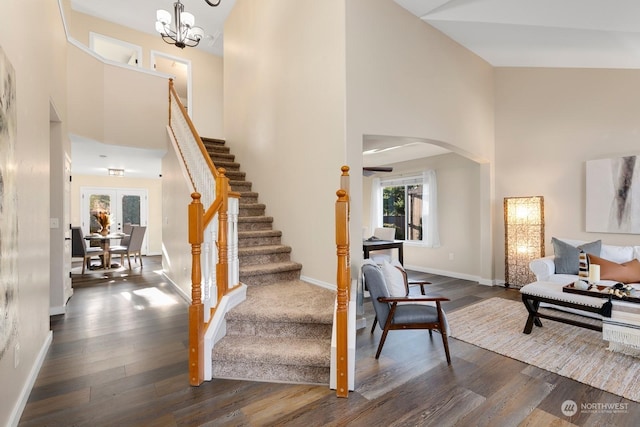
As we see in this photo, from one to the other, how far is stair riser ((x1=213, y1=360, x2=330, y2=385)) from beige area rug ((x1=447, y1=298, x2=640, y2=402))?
1.72 meters

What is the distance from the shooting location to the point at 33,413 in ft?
6.70

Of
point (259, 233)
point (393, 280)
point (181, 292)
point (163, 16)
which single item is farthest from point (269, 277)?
point (163, 16)

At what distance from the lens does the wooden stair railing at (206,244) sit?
2391 millimetres

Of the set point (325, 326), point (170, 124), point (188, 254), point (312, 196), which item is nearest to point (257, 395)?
point (325, 326)

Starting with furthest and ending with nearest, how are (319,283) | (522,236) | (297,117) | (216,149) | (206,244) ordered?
(216,149)
(522,236)
(297,117)
(319,283)
(206,244)

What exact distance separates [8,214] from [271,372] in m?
2.01

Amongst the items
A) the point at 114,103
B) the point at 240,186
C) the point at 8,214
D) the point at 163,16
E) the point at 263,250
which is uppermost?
the point at 163,16

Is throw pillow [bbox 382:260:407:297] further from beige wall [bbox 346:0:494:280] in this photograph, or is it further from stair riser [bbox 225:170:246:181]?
stair riser [bbox 225:170:246:181]

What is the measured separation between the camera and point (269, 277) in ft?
12.3

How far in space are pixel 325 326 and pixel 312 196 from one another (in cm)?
163

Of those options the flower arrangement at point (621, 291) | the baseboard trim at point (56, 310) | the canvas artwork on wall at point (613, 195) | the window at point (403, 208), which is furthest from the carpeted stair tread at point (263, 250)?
the canvas artwork on wall at point (613, 195)

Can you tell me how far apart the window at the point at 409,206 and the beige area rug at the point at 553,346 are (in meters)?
3.02

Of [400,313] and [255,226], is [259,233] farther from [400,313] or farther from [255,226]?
[400,313]

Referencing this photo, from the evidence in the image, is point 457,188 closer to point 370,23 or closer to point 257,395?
point 370,23
